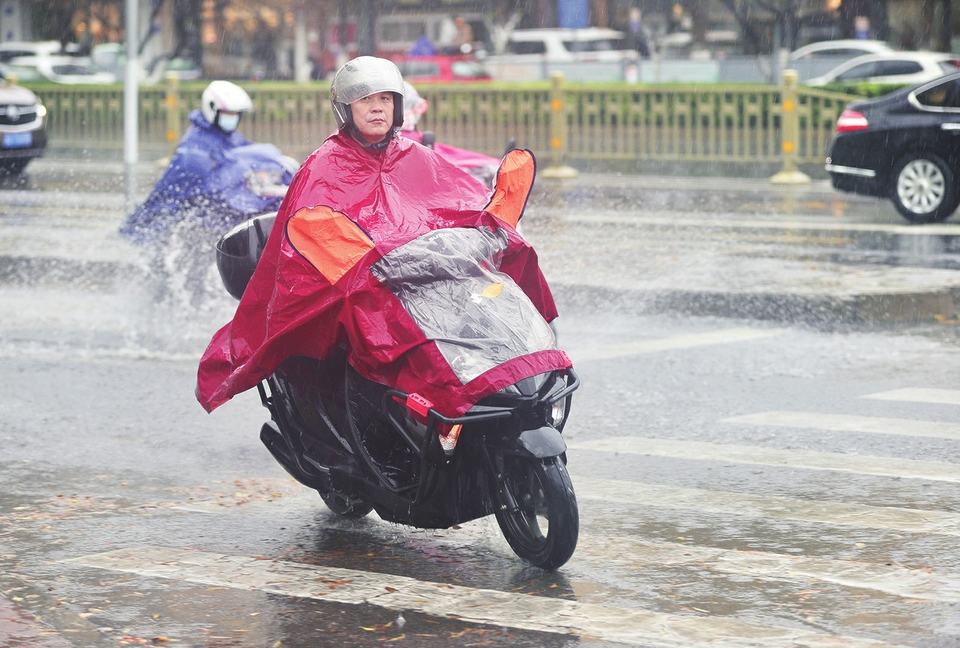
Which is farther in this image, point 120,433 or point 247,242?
point 120,433

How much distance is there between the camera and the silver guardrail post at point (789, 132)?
2025 cm

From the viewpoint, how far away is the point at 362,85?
5.23 metres

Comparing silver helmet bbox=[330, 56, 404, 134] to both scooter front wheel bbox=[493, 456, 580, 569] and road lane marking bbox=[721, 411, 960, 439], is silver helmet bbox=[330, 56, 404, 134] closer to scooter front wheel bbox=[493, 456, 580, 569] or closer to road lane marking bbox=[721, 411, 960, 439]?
scooter front wheel bbox=[493, 456, 580, 569]

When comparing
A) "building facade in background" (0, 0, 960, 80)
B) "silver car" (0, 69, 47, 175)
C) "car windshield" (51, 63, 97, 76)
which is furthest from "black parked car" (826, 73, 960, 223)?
"car windshield" (51, 63, 97, 76)

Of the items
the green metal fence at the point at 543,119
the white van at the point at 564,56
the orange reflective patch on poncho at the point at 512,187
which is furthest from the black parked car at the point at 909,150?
the white van at the point at 564,56

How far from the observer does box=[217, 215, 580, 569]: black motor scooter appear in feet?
15.5

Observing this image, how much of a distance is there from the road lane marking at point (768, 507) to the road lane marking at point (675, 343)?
2.82 meters

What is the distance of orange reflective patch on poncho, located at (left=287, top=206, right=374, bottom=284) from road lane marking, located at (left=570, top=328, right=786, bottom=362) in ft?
13.6

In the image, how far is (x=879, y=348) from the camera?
29.9ft

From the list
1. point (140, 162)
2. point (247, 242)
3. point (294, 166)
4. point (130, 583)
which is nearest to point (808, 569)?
point (130, 583)

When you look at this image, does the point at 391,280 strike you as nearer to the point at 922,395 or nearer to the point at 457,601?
the point at 457,601

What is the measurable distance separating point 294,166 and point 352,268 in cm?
541

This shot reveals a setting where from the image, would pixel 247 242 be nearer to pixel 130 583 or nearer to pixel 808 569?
pixel 130 583

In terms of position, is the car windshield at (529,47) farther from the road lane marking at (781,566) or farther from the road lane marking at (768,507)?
the road lane marking at (781,566)
